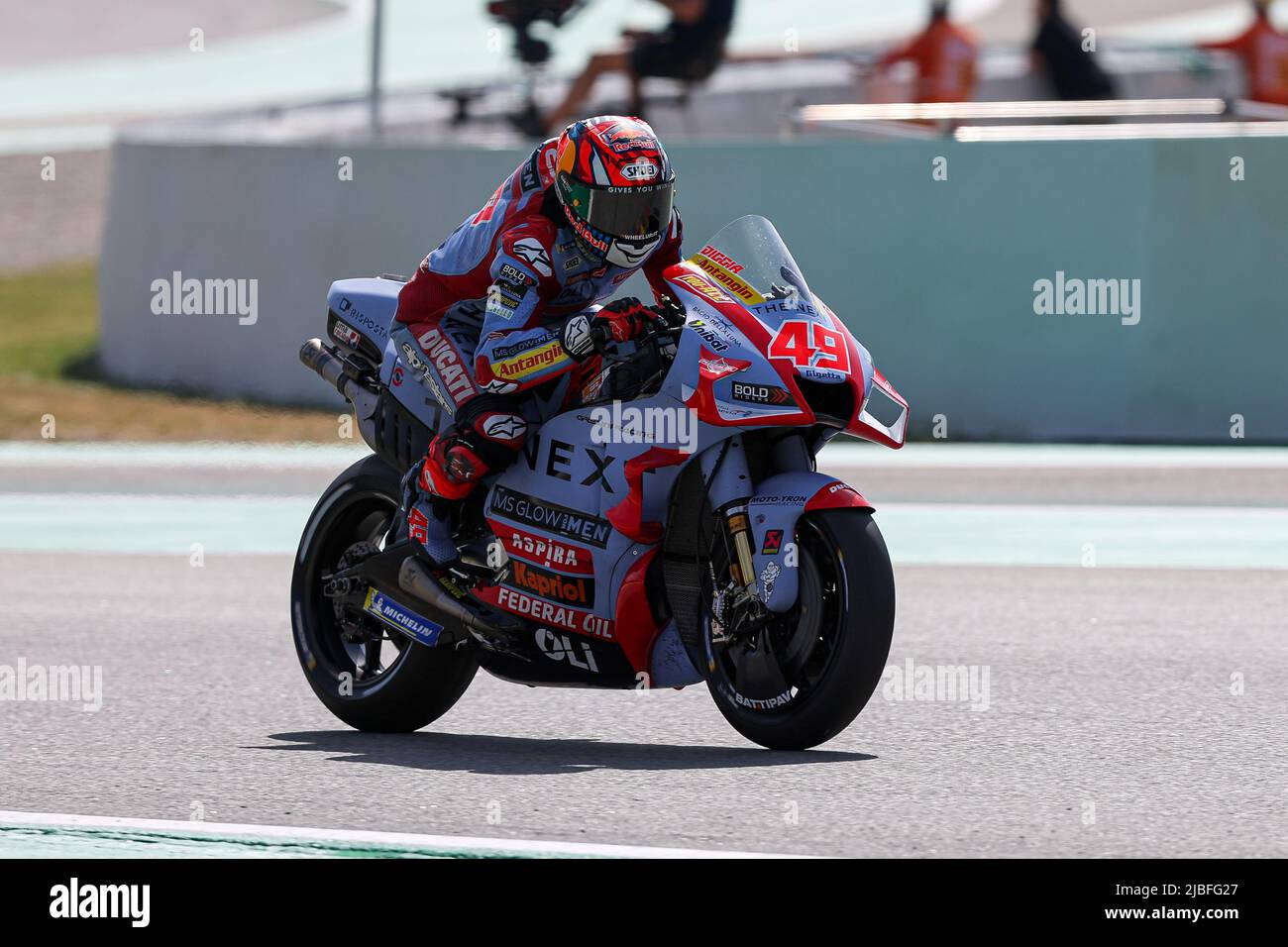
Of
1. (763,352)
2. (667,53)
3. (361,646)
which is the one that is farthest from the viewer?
(667,53)

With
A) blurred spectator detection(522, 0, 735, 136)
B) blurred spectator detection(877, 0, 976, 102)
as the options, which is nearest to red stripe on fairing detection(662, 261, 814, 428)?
blurred spectator detection(877, 0, 976, 102)

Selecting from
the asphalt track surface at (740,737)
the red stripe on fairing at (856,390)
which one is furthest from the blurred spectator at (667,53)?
the red stripe on fairing at (856,390)

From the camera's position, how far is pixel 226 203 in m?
16.8

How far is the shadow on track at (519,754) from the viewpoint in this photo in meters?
6.43

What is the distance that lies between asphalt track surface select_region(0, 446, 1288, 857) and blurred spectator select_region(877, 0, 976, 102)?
20.3 feet

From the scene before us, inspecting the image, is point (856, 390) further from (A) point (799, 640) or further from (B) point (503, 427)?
(B) point (503, 427)

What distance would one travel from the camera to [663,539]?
659 cm

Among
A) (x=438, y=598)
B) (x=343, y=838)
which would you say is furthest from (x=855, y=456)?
(x=343, y=838)

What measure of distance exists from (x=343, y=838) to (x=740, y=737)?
5.89ft

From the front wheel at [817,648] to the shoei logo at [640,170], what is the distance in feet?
3.62

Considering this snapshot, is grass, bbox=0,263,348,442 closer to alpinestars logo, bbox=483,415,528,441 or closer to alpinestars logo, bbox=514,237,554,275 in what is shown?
alpinestars logo, bbox=483,415,528,441
